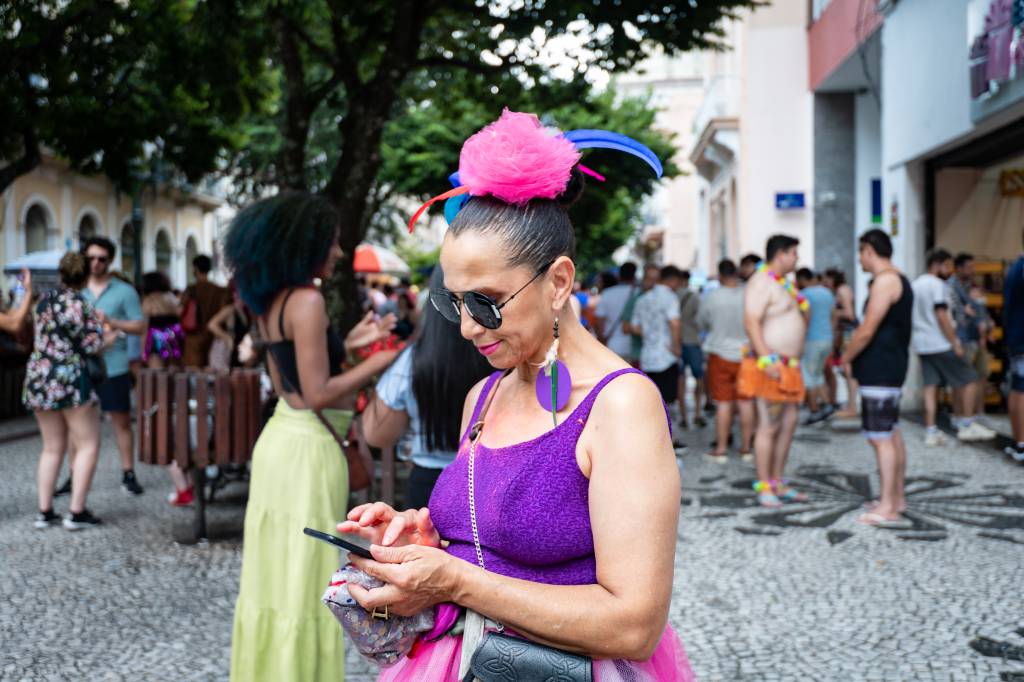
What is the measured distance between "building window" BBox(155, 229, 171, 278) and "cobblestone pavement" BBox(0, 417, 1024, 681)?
112 ft

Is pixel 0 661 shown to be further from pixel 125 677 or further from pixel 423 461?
pixel 423 461

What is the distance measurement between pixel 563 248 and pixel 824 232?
62.1ft

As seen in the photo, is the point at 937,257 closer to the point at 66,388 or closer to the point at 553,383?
the point at 66,388

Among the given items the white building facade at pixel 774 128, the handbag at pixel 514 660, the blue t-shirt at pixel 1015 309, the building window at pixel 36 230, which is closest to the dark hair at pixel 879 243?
the blue t-shirt at pixel 1015 309

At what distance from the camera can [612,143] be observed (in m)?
1.90

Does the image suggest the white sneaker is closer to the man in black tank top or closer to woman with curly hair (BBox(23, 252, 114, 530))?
the man in black tank top

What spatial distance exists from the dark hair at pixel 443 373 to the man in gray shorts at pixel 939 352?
26.5 feet

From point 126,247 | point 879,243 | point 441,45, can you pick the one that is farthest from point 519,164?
point 126,247

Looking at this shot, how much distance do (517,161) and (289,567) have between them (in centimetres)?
211

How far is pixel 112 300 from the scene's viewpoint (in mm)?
8281

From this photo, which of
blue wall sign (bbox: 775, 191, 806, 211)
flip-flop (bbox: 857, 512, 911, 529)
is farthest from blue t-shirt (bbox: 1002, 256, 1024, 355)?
blue wall sign (bbox: 775, 191, 806, 211)

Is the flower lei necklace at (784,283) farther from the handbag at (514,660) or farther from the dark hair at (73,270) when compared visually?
the handbag at (514,660)

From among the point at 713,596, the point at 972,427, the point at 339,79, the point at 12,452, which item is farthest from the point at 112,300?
the point at 972,427

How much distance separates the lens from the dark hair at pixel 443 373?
345cm
